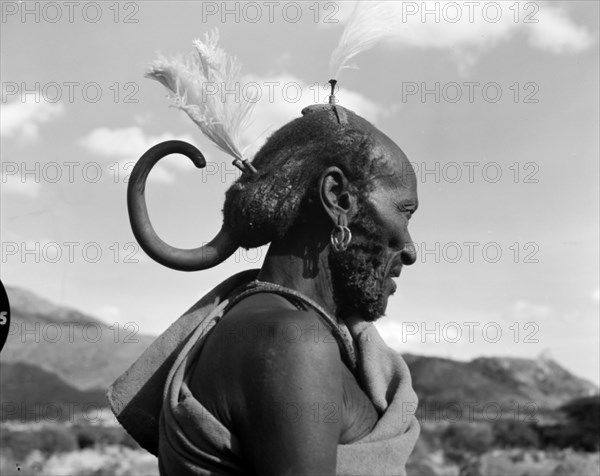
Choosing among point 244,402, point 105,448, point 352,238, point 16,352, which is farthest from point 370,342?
point 16,352

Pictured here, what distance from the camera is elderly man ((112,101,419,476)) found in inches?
90.0

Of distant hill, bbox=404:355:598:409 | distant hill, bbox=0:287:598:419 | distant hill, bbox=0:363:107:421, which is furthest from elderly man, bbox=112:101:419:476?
distant hill, bbox=404:355:598:409

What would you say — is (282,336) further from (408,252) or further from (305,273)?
(408,252)

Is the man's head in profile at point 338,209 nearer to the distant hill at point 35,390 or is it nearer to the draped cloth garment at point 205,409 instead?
the draped cloth garment at point 205,409

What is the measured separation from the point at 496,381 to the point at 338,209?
12061 millimetres

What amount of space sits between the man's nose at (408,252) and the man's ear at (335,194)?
222 millimetres

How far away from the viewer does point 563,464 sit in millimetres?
13094

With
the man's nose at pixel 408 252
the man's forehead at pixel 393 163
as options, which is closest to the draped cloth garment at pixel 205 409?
the man's nose at pixel 408 252

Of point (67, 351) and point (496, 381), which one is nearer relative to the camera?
point (67, 351)

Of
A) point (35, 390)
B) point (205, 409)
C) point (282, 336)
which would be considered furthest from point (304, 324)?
point (35, 390)

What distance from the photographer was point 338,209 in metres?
2.69

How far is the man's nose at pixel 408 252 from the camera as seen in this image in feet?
9.15

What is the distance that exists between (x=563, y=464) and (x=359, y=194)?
1166 cm

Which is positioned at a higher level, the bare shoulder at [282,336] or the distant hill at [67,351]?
the bare shoulder at [282,336]
